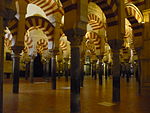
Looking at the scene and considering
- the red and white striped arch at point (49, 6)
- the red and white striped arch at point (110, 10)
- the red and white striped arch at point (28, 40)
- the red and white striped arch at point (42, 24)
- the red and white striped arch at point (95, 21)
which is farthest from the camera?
the red and white striped arch at point (28, 40)

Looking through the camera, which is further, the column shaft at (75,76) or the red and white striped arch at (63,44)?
the red and white striped arch at (63,44)

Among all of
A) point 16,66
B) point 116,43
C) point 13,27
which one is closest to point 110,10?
point 116,43

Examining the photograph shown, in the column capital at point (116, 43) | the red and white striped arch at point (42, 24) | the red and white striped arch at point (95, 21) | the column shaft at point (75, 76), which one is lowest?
the column shaft at point (75, 76)

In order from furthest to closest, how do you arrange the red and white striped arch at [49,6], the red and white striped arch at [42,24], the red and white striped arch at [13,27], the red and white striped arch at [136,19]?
the red and white striped arch at [42,24] < the red and white striped arch at [49,6] < the red and white striped arch at [136,19] < the red and white striped arch at [13,27]

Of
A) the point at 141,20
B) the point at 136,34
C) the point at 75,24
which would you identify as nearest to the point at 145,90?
the point at 136,34

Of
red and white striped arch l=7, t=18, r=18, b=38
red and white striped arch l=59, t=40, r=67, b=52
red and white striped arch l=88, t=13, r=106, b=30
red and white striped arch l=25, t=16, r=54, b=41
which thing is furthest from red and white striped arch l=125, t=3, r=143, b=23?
red and white striped arch l=59, t=40, r=67, b=52

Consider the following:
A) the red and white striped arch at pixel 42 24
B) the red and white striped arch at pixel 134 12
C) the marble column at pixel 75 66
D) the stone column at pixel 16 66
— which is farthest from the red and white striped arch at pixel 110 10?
the red and white striped arch at pixel 42 24

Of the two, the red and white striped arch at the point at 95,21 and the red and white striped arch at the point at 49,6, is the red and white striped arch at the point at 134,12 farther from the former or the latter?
the red and white striped arch at the point at 95,21

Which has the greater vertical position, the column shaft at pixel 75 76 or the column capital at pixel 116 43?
the column capital at pixel 116 43

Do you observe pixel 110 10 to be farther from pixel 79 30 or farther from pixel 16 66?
pixel 16 66

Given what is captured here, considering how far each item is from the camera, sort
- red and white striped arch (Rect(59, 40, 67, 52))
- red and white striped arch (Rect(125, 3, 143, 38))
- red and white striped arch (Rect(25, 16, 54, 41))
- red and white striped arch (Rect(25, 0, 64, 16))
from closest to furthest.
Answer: red and white striped arch (Rect(125, 3, 143, 38)) < red and white striped arch (Rect(25, 0, 64, 16)) < red and white striped arch (Rect(25, 16, 54, 41)) < red and white striped arch (Rect(59, 40, 67, 52))

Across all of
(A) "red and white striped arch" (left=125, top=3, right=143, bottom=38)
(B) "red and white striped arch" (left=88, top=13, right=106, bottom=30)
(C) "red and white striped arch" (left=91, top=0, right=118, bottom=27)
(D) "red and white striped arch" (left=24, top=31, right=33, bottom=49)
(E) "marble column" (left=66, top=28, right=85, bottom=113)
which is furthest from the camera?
(D) "red and white striped arch" (left=24, top=31, right=33, bottom=49)

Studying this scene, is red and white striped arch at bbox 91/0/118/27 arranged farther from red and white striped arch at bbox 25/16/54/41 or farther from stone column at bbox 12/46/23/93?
red and white striped arch at bbox 25/16/54/41

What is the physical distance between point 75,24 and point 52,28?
4.06m
